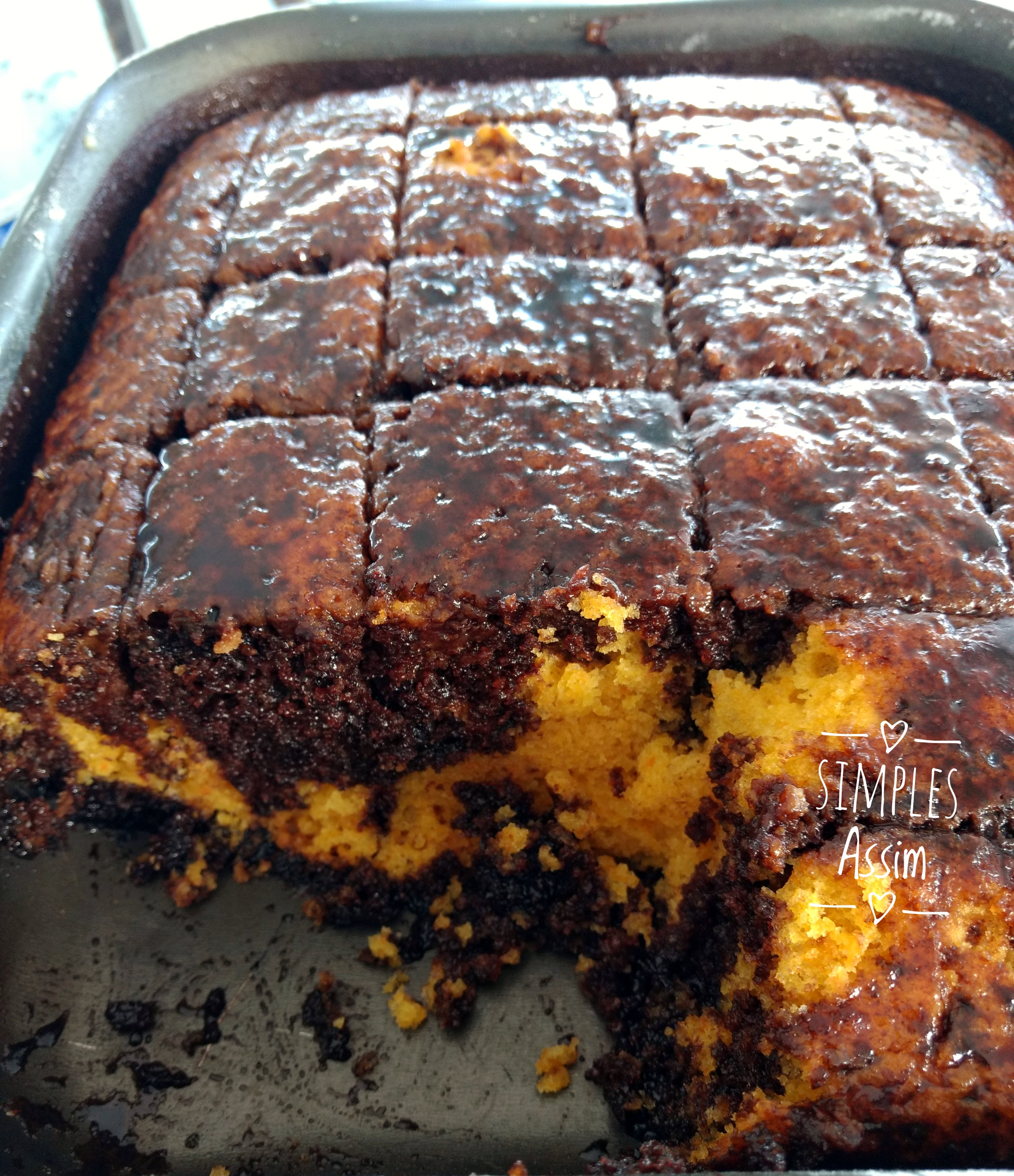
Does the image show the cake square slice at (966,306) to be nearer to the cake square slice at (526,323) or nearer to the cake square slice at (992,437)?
the cake square slice at (992,437)

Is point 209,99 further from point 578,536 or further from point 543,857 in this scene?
point 543,857

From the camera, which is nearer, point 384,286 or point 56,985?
point 56,985

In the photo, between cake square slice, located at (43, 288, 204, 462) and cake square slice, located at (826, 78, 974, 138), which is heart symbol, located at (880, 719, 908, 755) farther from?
cake square slice, located at (826, 78, 974, 138)

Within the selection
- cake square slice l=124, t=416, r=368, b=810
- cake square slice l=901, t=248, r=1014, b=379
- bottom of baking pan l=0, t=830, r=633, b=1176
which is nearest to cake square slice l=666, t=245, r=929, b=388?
cake square slice l=901, t=248, r=1014, b=379

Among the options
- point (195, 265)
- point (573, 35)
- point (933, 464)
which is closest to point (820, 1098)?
point (933, 464)

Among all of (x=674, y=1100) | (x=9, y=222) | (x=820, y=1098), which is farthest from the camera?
(x=9, y=222)

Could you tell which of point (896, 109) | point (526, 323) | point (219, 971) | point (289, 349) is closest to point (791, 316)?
point (526, 323)
